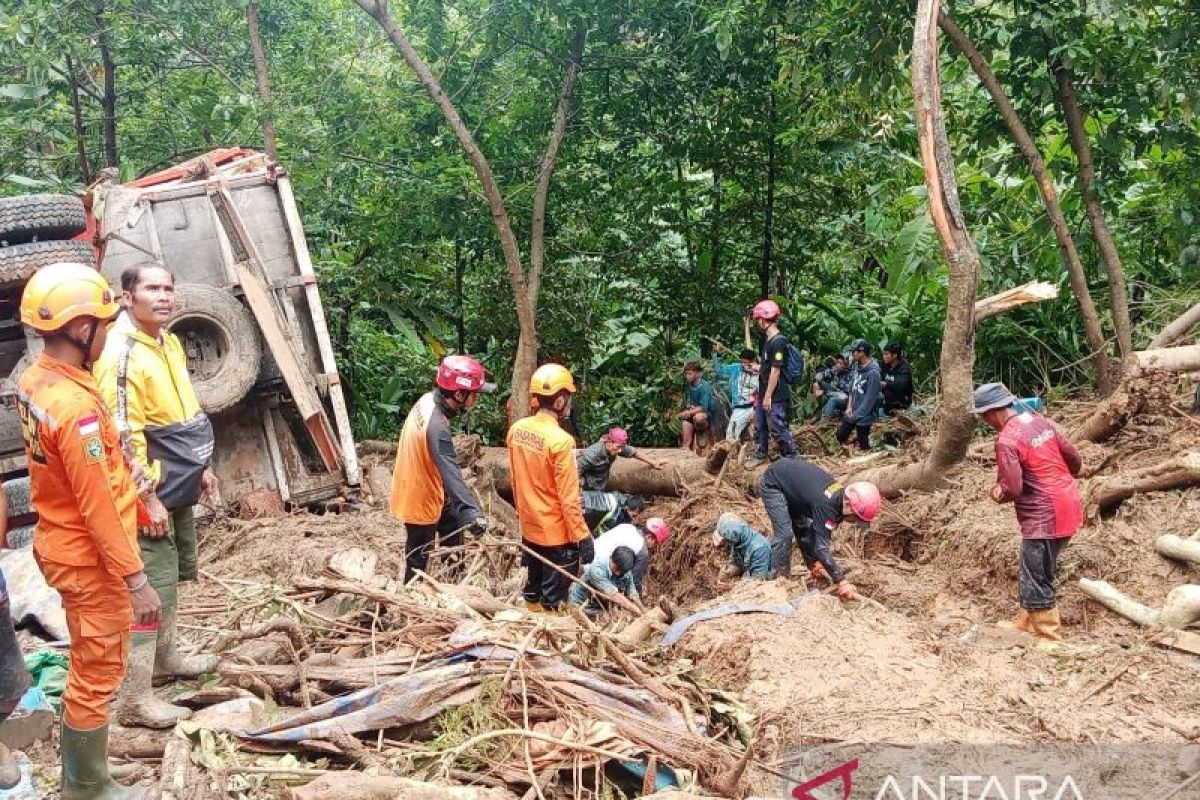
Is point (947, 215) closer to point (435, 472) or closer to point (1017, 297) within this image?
point (1017, 297)

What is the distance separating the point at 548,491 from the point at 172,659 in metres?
2.38

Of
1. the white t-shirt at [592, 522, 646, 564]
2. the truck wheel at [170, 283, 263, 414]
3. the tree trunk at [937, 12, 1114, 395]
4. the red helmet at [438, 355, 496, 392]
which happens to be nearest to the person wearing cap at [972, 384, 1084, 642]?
the white t-shirt at [592, 522, 646, 564]

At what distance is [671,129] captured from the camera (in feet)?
40.0

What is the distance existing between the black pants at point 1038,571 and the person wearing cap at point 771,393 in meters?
4.09

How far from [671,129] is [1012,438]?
7153 millimetres

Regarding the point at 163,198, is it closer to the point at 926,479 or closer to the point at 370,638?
the point at 370,638

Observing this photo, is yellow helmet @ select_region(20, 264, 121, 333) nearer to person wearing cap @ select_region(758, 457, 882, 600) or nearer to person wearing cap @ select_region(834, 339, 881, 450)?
person wearing cap @ select_region(758, 457, 882, 600)

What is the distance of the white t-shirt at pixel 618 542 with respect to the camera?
677cm

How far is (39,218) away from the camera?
279 inches

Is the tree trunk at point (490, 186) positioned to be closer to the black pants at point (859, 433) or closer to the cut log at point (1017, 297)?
the black pants at point (859, 433)

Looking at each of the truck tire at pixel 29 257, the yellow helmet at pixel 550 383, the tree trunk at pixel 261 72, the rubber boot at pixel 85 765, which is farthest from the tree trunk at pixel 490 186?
the rubber boot at pixel 85 765

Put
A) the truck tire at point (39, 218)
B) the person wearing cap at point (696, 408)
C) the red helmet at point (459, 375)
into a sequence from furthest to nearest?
the person wearing cap at point (696, 408), the truck tire at point (39, 218), the red helmet at point (459, 375)

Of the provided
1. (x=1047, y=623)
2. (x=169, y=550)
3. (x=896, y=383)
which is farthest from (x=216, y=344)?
(x=896, y=383)

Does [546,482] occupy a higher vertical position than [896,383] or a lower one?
higher
